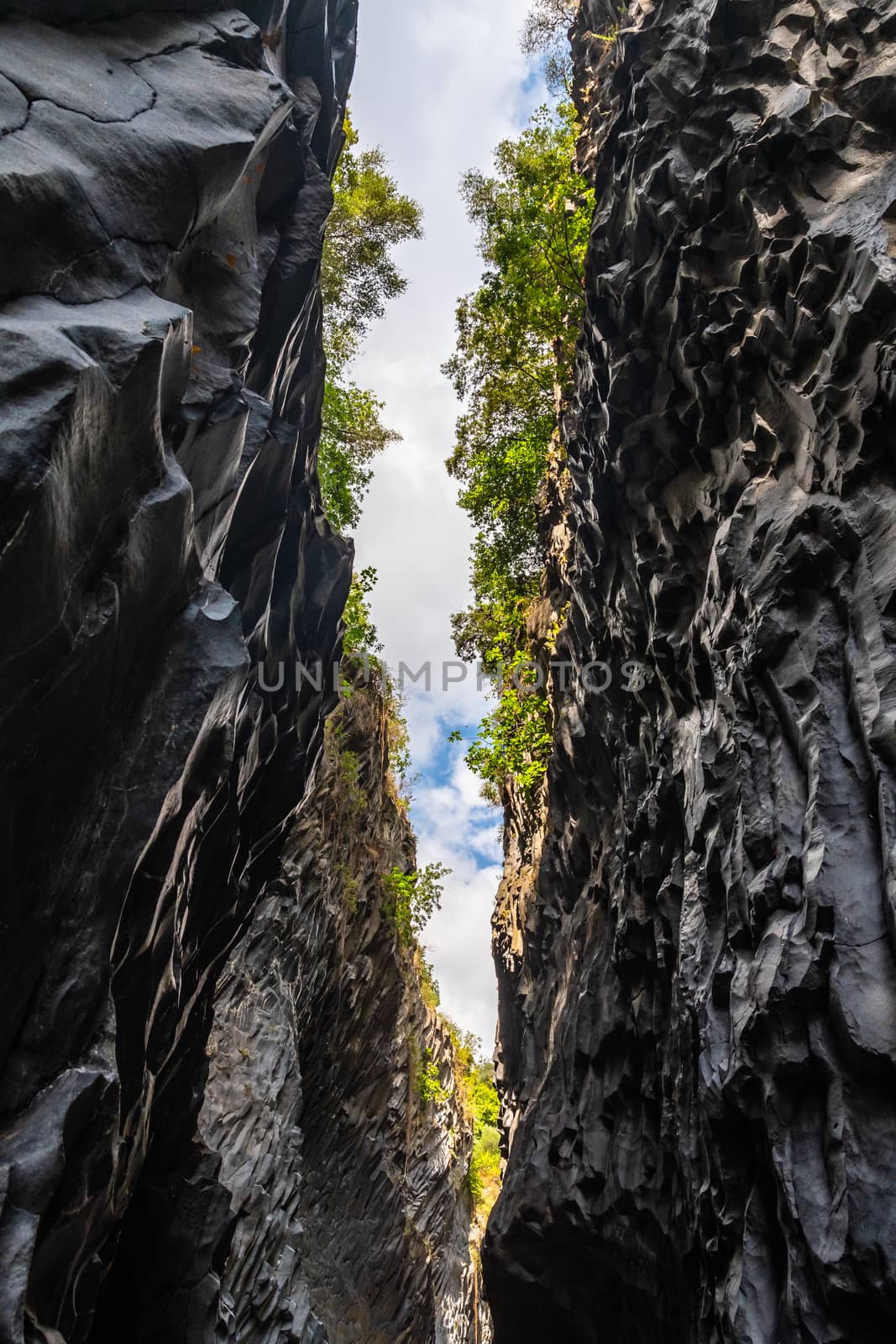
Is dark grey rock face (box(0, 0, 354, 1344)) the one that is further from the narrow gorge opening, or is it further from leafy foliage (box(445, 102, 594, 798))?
leafy foliage (box(445, 102, 594, 798))

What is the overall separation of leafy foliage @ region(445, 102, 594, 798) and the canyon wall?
5152mm

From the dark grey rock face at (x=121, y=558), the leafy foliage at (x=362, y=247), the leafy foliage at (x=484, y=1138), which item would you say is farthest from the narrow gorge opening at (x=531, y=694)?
the leafy foliage at (x=484, y=1138)

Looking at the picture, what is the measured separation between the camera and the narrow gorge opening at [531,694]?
4918 mm

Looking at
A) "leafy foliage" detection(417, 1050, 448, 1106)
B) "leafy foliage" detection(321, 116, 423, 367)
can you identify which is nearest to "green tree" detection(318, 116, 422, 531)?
"leafy foliage" detection(321, 116, 423, 367)

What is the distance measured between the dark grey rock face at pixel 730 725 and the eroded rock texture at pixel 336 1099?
3.47m

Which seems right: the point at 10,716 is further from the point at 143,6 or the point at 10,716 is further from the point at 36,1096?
the point at 143,6

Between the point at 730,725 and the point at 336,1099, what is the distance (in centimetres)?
1391

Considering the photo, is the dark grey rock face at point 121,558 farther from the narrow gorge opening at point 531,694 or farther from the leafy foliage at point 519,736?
the leafy foliage at point 519,736

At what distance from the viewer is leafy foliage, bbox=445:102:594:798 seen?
16.5m

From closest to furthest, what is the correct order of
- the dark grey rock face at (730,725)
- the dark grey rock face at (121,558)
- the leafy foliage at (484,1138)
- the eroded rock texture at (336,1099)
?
the dark grey rock face at (121,558)
the dark grey rock face at (730,725)
the eroded rock texture at (336,1099)
the leafy foliage at (484,1138)

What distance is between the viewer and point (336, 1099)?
17656 millimetres

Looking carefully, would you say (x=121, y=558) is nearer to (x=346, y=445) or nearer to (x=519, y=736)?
(x=519, y=736)

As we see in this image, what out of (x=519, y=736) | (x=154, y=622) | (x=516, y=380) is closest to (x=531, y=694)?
(x=519, y=736)

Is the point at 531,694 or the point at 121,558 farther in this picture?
the point at 531,694
